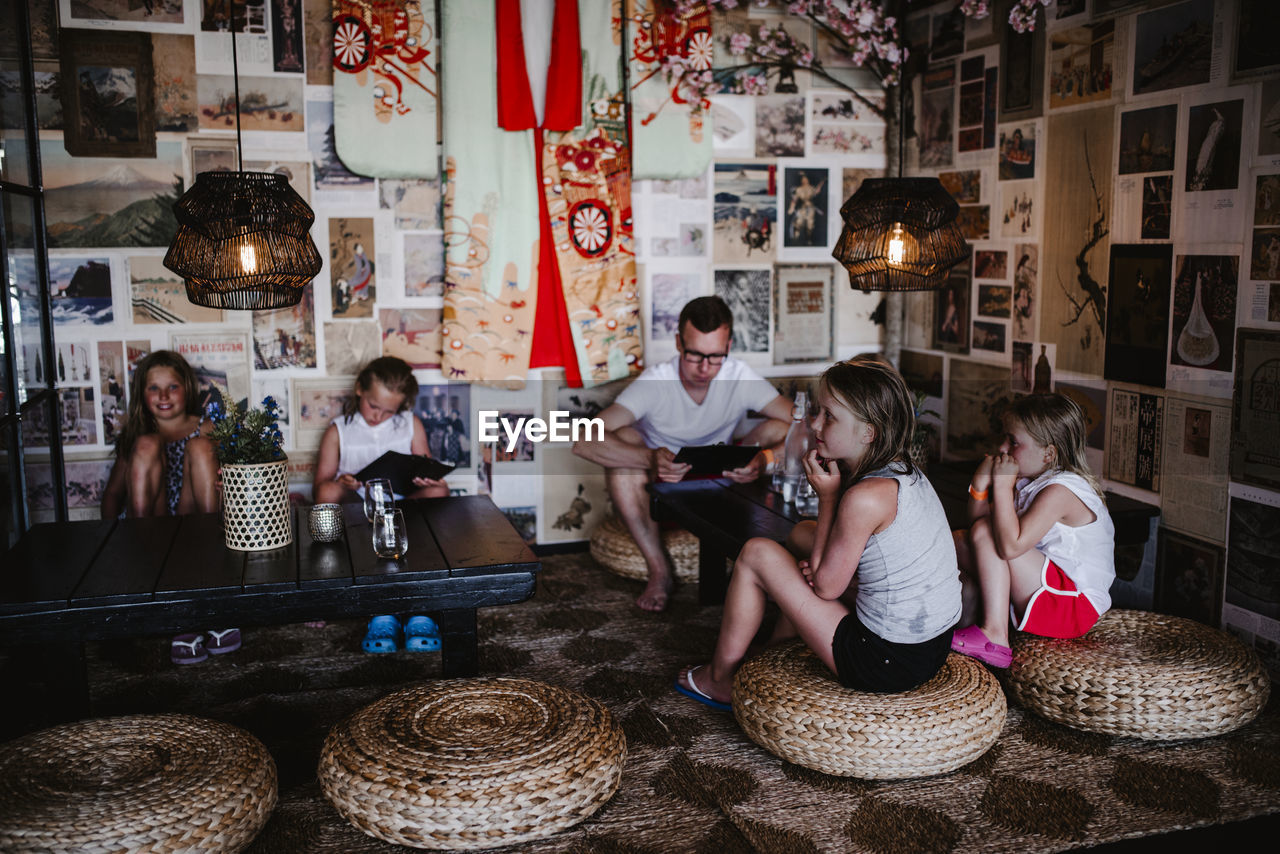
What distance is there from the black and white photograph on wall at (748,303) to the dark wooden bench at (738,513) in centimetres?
108

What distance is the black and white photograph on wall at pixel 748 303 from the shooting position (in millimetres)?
4508

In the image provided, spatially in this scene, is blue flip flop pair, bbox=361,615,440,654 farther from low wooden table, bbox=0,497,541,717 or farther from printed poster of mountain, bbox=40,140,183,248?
printed poster of mountain, bbox=40,140,183,248

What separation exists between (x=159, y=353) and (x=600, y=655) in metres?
1.99

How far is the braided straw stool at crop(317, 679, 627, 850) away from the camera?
82.4 inches

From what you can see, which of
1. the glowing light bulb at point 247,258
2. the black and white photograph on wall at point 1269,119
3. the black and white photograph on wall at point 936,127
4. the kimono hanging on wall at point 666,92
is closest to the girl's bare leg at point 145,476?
the glowing light bulb at point 247,258

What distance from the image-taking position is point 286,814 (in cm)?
232

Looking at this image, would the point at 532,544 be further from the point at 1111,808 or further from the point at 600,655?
the point at 1111,808

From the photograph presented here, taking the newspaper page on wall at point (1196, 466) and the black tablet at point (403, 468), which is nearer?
the newspaper page on wall at point (1196, 466)

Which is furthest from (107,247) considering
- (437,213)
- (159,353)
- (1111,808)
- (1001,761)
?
(1111,808)

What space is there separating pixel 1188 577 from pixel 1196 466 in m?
0.35

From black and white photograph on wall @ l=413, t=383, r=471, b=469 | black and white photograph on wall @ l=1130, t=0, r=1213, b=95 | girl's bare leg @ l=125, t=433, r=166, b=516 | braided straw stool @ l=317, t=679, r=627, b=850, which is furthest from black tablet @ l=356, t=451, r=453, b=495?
black and white photograph on wall @ l=1130, t=0, r=1213, b=95

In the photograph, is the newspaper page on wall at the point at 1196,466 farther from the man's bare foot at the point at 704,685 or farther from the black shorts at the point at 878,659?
the man's bare foot at the point at 704,685

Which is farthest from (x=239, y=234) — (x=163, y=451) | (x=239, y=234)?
(x=163, y=451)

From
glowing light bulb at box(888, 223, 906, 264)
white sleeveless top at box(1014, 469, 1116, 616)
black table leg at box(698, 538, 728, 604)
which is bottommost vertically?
black table leg at box(698, 538, 728, 604)
